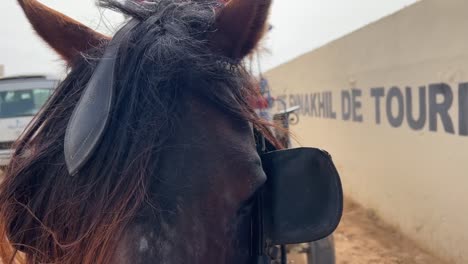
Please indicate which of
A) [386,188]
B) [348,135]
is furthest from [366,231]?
[348,135]

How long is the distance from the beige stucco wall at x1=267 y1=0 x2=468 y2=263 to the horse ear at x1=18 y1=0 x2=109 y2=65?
13.3 feet

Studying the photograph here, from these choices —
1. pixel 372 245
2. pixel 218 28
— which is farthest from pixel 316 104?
pixel 218 28

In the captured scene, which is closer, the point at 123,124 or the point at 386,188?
the point at 123,124

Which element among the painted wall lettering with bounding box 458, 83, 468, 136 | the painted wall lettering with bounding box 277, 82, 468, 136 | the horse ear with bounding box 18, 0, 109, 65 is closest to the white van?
the painted wall lettering with bounding box 277, 82, 468, 136

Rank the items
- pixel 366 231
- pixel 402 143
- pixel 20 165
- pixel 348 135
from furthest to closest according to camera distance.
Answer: pixel 348 135 → pixel 366 231 → pixel 402 143 → pixel 20 165

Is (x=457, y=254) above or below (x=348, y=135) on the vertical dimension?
below

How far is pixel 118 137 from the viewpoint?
1.16 metres

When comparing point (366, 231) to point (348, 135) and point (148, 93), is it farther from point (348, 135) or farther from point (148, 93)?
point (148, 93)

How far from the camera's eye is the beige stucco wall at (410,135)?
4.67m

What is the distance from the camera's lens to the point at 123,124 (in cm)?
118

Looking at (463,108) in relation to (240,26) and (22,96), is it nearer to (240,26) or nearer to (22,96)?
(240,26)

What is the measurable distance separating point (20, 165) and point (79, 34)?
19.3 inches

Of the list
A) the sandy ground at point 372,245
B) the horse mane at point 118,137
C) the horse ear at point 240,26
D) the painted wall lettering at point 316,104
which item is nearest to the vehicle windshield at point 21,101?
the painted wall lettering at point 316,104

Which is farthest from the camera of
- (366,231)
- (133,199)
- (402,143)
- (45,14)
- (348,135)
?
(348,135)
